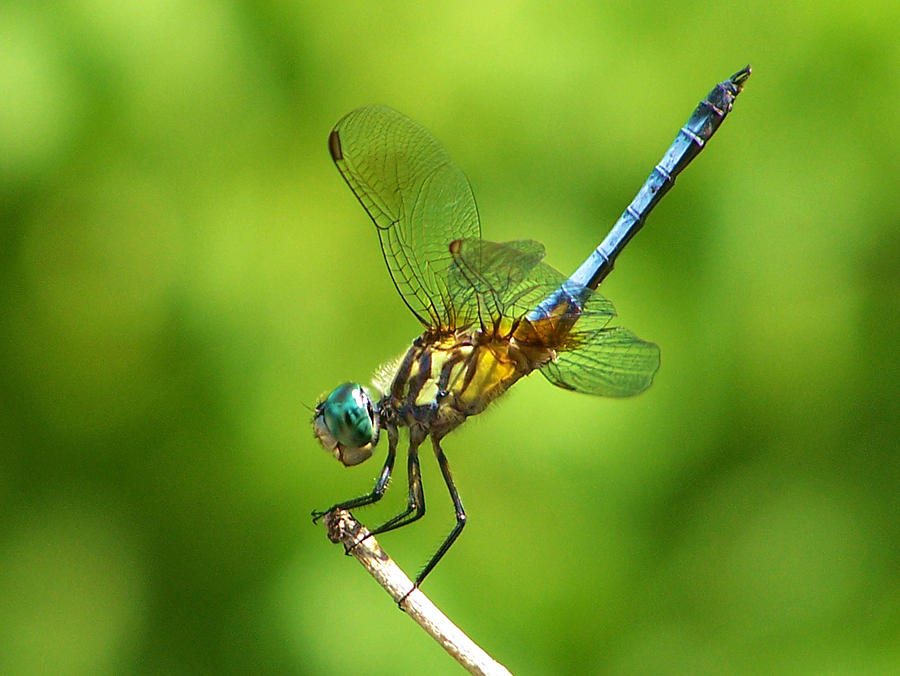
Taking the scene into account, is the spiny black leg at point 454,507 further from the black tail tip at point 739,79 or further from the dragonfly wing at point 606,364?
the black tail tip at point 739,79

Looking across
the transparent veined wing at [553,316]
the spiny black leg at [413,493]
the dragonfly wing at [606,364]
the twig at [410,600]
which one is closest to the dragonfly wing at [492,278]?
the transparent veined wing at [553,316]

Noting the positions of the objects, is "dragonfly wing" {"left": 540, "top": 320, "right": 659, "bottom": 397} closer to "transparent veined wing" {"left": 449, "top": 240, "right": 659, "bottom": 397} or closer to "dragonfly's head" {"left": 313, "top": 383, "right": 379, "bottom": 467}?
"transparent veined wing" {"left": 449, "top": 240, "right": 659, "bottom": 397}

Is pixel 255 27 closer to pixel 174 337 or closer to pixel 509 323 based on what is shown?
pixel 174 337

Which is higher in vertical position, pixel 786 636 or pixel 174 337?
pixel 786 636

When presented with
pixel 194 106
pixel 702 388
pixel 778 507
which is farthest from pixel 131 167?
pixel 778 507

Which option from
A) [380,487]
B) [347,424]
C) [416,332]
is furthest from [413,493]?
[416,332]

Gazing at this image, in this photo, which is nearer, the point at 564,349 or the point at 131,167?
the point at 564,349

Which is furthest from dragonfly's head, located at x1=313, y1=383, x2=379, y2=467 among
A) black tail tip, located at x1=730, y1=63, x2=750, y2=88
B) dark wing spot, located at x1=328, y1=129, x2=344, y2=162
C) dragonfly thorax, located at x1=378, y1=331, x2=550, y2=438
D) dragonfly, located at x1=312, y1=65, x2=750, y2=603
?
black tail tip, located at x1=730, y1=63, x2=750, y2=88
